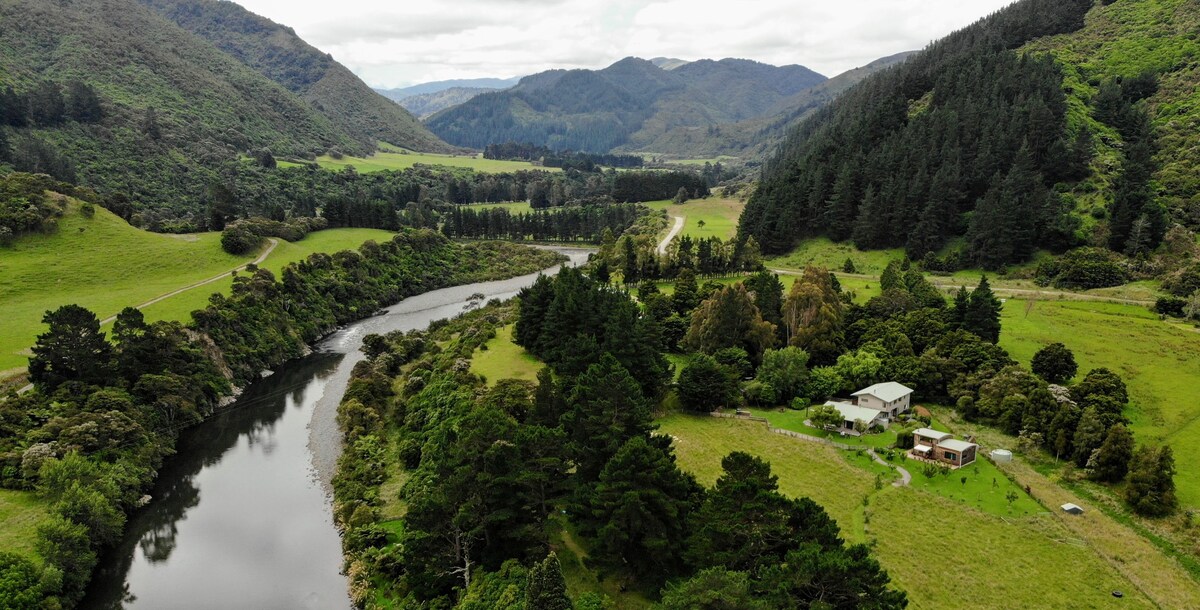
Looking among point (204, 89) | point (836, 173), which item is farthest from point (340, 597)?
point (204, 89)

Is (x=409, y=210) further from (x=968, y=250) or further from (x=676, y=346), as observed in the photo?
(x=968, y=250)

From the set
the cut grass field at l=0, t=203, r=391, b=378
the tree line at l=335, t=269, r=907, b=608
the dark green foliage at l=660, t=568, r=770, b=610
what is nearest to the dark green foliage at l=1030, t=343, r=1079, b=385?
the tree line at l=335, t=269, r=907, b=608

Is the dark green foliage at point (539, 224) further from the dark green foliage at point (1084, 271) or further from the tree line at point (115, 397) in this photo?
the dark green foliage at point (1084, 271)

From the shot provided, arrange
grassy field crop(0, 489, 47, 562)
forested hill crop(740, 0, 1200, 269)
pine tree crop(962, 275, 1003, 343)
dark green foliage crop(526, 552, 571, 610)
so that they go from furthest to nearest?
forested hill crop(740, 0, 1200, 269)
pine tree crop(962, 275, 1003, 343)
grassy field crop(0, 489, 47, 562)
dark green foliage crop(526, 552, 571, 610)

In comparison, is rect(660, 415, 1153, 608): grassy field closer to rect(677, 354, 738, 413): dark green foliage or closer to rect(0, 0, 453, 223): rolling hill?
rect(677, 354, 738, 413): dark green foliage

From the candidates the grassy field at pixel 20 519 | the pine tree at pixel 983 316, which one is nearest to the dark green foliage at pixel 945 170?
the pine tree at pixel 983 316

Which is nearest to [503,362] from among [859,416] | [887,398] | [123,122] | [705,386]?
[705,386]
